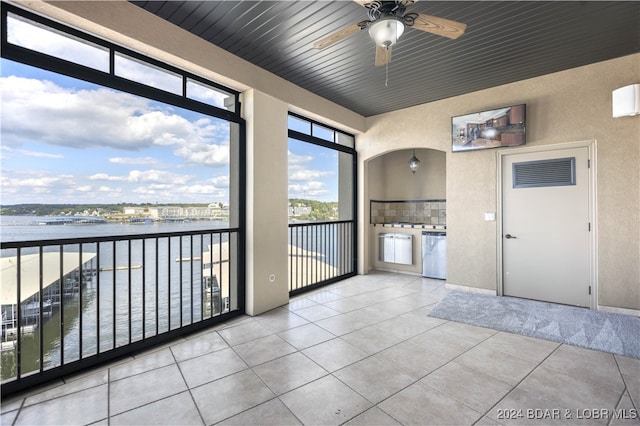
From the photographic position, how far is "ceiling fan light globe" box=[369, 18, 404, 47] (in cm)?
206

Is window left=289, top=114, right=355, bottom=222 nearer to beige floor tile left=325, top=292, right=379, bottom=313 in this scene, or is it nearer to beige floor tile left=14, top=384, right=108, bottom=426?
beige floor tile left=325, top=292, right=379, bottom=313

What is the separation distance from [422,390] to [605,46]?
4.05 meters

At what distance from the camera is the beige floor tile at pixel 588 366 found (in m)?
2.14

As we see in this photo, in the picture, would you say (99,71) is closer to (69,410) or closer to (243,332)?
(69,410)

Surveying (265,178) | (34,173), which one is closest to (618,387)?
(265,178)

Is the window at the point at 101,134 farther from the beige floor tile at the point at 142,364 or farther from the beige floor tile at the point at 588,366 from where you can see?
the beige floor tile at the point at 588,366

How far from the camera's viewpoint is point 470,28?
281 centimetres

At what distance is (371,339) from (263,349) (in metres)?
1.05

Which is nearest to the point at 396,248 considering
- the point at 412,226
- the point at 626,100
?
the point at 412,226

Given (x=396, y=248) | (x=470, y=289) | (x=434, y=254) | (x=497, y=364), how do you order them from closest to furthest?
(x=497, y=364)
(x=470, y=289)
(x=434, y=254)
(x=396, y=248)

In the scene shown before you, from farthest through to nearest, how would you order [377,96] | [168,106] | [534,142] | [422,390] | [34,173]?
[377,96] → [534,142] → [168,106] → [34,173] → [422,390]

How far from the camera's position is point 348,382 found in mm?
2148

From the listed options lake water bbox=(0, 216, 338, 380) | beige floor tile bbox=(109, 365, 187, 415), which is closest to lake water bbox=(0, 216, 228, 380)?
lake water bbox=(0, 216, 338, 380)

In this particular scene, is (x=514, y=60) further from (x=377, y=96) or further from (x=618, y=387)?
(x=618, y=387)
